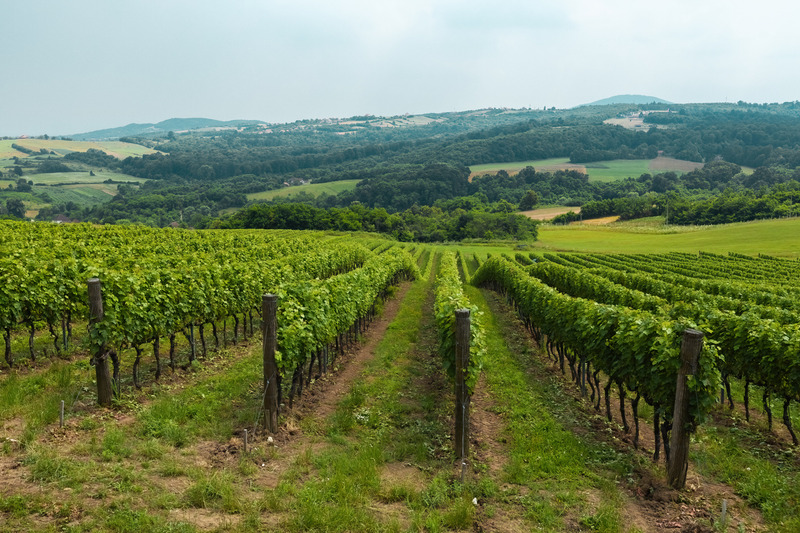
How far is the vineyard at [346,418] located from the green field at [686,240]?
5656cm

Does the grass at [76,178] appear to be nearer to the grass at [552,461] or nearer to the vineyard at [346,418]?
the vineyard at [346,418]

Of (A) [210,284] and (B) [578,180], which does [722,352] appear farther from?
(B) [578,180]

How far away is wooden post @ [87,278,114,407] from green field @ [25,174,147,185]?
18204cm

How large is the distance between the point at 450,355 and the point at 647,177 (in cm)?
18440

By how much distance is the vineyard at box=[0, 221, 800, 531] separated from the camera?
6.21m

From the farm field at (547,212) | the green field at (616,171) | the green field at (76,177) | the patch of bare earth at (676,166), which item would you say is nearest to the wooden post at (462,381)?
the farm field at (547,212)

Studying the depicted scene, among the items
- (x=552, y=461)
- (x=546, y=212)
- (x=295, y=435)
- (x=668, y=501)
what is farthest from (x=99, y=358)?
(x=546, y=212)

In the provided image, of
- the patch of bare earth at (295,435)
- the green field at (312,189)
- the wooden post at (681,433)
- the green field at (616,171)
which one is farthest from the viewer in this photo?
the green field at (616,171)

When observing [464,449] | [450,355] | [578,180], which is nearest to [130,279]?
[450,355]

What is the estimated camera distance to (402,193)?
165250 millimetres

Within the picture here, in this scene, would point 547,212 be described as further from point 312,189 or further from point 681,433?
point 681,433

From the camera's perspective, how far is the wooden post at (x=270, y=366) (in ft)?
27.6

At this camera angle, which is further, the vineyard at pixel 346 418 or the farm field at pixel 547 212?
the farm field at pixel 547 212

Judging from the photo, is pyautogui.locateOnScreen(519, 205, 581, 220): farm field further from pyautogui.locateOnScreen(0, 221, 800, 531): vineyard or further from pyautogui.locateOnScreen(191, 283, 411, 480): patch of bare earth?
pyautogui.locateOnScreen(191, 283, 411, 480): patch of bare earth
